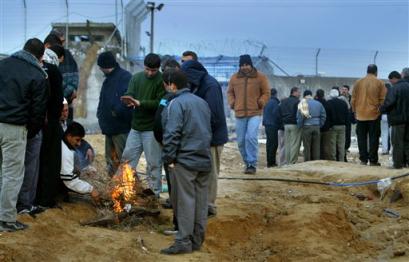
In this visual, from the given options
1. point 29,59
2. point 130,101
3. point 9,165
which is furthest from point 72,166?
point 29,59

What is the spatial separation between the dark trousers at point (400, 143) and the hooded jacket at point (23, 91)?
8.29 meters

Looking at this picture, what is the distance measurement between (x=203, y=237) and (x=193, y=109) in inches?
56.8

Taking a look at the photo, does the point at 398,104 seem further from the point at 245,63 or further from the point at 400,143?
the point at 245,63

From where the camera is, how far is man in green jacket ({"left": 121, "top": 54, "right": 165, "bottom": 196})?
27.0 feet

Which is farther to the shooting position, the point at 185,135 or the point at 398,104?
the point at 398,104

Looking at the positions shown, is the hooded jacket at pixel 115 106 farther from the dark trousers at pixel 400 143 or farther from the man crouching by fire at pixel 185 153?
the dark trousers at pixel 400 143

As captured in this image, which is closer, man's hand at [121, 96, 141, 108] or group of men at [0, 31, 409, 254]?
group of men at [0, 31, 409, 254]

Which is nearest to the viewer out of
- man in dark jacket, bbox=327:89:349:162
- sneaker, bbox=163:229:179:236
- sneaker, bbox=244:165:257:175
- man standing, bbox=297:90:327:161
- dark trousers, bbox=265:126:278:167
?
sneaker, bbox=163:229:179:236

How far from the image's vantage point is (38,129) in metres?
6.45

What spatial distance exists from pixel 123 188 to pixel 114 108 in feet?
4.88

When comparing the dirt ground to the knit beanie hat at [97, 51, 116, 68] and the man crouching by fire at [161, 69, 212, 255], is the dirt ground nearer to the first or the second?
the man crouching by fire at [161, 69, 212, 255]

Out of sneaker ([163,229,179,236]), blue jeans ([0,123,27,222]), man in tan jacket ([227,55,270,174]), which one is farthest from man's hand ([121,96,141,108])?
man in tan jacket ([227,55,270,174])

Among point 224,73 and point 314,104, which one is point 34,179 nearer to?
point 314,104

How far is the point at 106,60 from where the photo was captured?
8.77 meters
